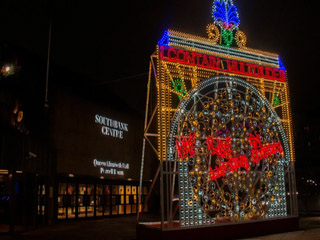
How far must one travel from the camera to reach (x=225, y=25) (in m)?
14.9

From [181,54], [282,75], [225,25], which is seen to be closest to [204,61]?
[181,54]

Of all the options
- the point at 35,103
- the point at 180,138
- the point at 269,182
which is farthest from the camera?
the point at 35,103

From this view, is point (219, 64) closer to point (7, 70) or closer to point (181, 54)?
point (181, 54)

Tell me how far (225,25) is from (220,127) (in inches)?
176

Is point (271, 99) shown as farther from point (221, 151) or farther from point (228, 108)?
point (221, 151)

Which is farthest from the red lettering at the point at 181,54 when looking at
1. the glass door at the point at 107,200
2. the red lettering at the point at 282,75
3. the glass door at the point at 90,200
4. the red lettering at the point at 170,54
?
the glass door at the point at 107,200

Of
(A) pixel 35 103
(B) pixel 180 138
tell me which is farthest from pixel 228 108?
(A) pixel 35 103

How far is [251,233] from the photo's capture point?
1327 centimetres

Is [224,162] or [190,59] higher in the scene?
[190,59]

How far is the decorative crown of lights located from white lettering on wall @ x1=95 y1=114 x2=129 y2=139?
11.5 meters

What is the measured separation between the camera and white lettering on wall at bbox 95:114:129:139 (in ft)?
78.7

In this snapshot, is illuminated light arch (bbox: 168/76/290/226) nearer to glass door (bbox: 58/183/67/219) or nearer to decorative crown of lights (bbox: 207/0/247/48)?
decorative crown of lights (bbox: 207/0/247/48)

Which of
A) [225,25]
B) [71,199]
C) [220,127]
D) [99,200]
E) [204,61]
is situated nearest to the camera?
[220,127]

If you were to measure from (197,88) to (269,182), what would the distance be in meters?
4.95
